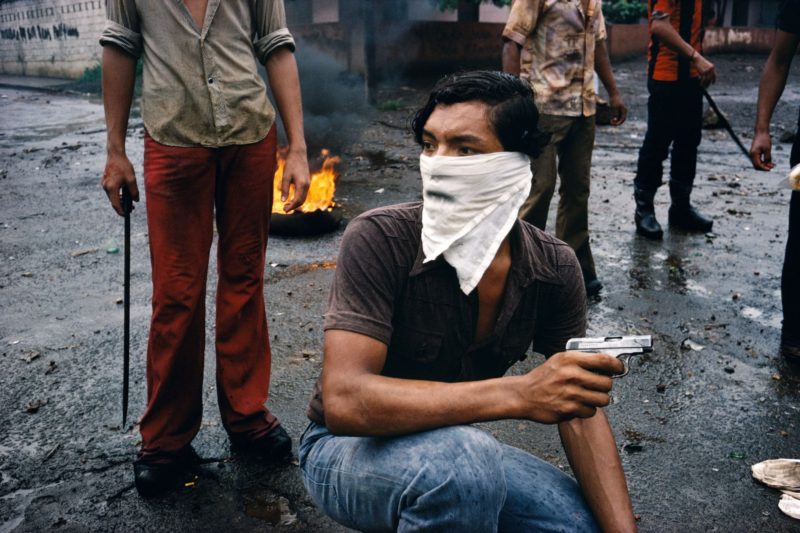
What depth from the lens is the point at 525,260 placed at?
200cm

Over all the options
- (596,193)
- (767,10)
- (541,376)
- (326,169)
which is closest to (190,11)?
(541,376)

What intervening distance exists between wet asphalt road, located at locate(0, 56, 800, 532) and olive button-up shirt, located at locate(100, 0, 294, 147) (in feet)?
4.42

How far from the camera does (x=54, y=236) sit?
6.24 meters

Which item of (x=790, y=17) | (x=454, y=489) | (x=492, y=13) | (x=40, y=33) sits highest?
(x=492, y=13)

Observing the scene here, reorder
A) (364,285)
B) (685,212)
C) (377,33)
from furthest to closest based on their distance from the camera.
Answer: (377,33) < (685,212) < (364,285)

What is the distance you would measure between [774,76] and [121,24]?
3359 mm

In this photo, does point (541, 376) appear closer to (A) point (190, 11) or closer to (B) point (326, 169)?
(A) point (190, 11)

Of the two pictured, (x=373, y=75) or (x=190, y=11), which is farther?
(x=373, y=75)

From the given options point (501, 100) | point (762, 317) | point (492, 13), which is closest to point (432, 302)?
point (501, 100)

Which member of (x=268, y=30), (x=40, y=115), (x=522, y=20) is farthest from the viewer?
(x=40, y=115)

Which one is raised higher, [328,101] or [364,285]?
[328,101]

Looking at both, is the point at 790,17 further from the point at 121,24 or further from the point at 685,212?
the point at 121,24

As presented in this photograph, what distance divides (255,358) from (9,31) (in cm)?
3208

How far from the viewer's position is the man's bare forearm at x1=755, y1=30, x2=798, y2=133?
3.78m
